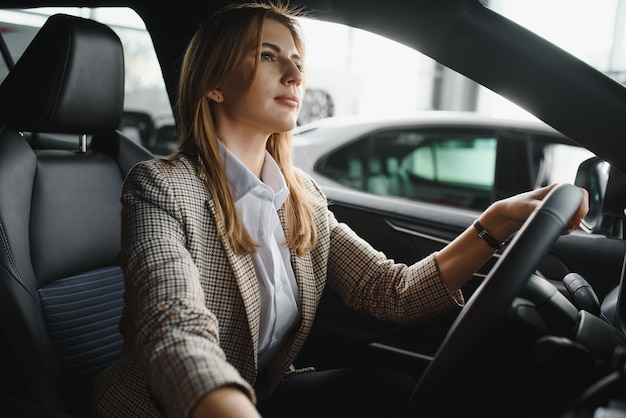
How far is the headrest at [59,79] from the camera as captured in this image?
64.1 inches

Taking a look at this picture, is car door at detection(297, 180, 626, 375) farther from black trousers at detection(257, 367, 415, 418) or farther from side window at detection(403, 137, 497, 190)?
side window at detection(403, 137, 497, 190)

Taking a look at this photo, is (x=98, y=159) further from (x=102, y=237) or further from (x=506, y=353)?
(x=506, y=353)

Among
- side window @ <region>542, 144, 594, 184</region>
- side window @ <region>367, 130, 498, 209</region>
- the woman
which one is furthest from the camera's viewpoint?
side window @ <region>367, 130, 498, 209</region>

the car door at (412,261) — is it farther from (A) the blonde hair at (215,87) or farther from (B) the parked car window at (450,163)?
(B) the parked car window at (450,163)

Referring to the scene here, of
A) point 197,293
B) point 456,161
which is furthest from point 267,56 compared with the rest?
point 456,161

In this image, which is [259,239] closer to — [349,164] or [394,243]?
[394,243]

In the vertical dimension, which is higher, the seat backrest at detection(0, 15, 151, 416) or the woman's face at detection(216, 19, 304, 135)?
the woman's face at detection(216, 19, 304, 135)

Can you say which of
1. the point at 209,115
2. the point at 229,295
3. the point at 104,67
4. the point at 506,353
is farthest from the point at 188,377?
the point at 104,67

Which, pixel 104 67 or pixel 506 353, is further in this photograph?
pixel 104 67

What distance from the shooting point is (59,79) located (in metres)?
1.64

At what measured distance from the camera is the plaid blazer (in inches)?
38.9

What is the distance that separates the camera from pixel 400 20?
132cm

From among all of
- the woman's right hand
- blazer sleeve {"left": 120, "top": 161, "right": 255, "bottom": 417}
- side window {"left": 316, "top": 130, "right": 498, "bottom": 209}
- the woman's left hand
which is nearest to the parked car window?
side window {"left": 316, "top": 130, "right": 498, "bottom": 209}

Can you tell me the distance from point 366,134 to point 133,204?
2.17 meters
